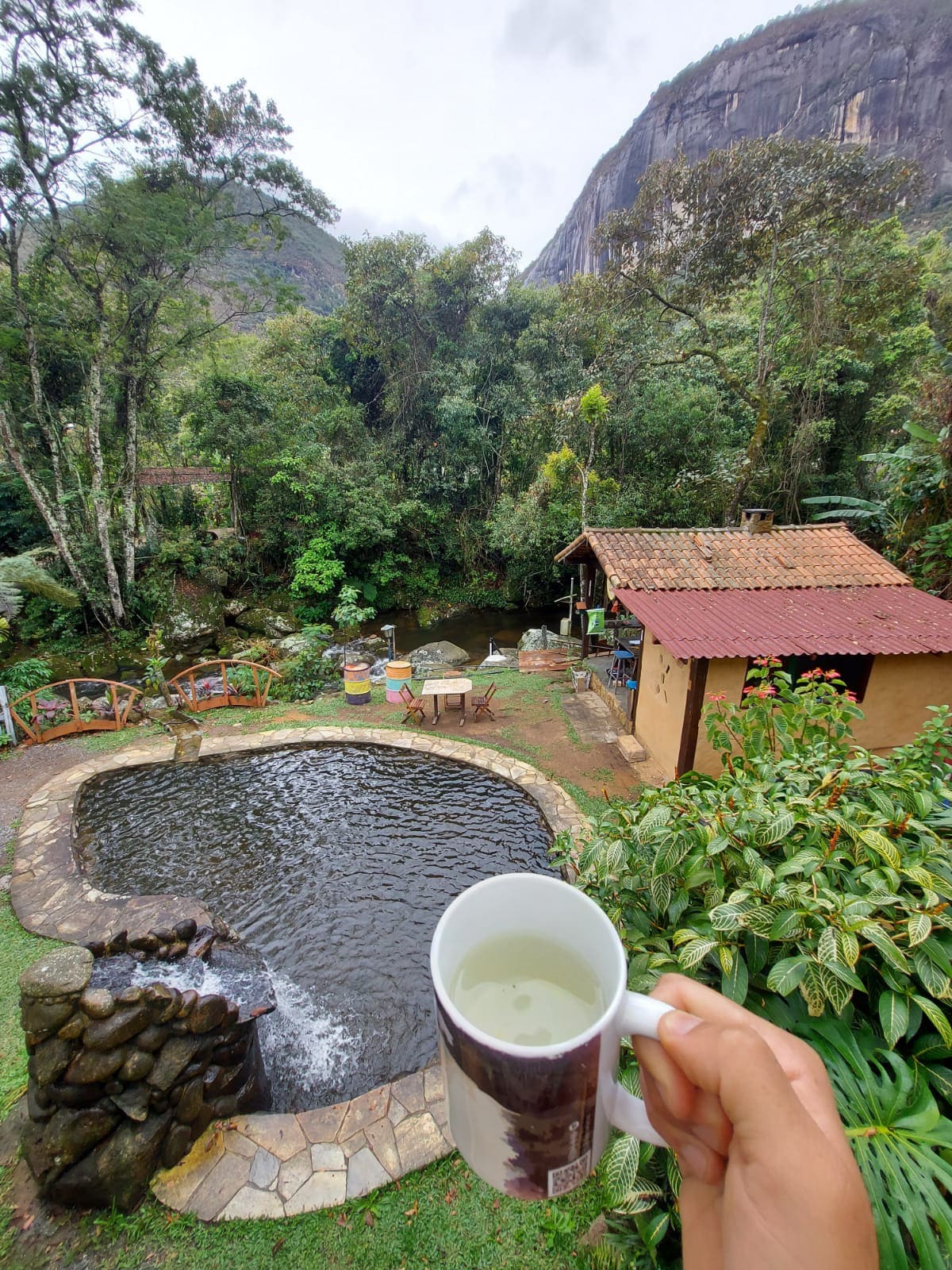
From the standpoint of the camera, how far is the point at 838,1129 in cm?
63

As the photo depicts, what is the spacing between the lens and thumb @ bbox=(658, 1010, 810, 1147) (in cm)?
60

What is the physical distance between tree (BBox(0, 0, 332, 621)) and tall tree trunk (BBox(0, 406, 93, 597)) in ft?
0.18

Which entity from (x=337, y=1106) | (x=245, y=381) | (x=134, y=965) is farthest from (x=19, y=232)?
(x=337, y=1106)

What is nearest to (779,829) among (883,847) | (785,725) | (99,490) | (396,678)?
(883,847)

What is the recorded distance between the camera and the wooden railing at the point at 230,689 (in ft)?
30.9

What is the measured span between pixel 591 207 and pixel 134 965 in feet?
231

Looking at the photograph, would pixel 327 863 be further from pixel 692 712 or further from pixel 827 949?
pixel 827 949

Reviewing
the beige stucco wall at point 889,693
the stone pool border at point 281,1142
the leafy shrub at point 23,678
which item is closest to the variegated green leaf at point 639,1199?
the stone pool border at point 281,1142

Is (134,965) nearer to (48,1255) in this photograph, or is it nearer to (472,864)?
(48,1255)

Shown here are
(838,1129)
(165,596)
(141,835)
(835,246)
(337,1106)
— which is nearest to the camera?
(838,1129)

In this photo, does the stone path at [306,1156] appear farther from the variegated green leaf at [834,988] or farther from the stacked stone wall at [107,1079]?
the variegated green leaf at [834,988]

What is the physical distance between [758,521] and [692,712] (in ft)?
16.8

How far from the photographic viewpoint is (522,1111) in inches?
27.9

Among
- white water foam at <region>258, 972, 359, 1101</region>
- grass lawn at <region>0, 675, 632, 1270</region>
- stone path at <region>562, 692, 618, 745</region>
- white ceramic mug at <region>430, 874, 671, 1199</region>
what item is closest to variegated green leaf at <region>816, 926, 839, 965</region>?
white ceramic mug at <region>430, 874, 671, 1199</region>
